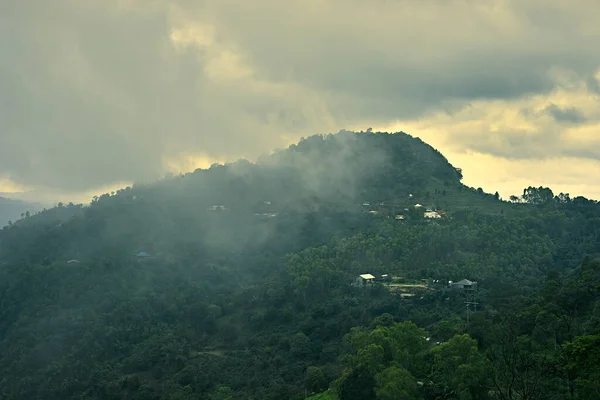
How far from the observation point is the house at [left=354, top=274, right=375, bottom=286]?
228 ft

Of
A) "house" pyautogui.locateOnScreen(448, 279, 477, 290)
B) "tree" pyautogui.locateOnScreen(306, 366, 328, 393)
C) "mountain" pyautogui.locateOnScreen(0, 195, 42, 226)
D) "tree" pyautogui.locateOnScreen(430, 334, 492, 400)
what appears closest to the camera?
A: "tree" pyautogui.locateOnScreen(430, 334, 492, 400)

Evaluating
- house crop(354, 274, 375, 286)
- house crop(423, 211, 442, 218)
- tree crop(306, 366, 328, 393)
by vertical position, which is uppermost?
house crop(423, 211, 442, 218)

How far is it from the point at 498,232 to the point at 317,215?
27297 millimetres

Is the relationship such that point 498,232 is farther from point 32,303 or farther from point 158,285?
point 32,303

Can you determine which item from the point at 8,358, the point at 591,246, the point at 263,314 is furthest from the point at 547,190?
the point at 8,358

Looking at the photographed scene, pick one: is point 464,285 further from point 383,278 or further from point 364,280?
point 364,280

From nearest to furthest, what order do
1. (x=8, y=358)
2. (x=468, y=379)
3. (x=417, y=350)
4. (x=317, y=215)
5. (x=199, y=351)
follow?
1. (x=468, y=379)
2. (x=417, y=350)
3. (x=199, y=351)
4. (x=8, y=358)
5. (x=317, y=215)

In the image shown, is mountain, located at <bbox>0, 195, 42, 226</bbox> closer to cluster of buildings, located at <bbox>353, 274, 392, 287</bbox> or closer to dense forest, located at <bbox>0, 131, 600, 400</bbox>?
dense forest, located at <bbox>0, 131, 600, 400</bbox>

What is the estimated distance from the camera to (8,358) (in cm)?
6869

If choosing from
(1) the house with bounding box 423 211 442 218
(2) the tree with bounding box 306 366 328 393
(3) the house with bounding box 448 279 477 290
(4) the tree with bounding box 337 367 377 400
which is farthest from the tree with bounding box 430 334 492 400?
(1) the house with bounding box 423 211 442 218

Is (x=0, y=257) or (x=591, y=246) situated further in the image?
(x=0, y=257)

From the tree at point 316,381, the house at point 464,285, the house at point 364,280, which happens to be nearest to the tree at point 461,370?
the tree at point 316,381

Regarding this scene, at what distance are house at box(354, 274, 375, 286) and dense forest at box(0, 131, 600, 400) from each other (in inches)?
6.0

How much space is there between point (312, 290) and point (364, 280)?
5280 mm
